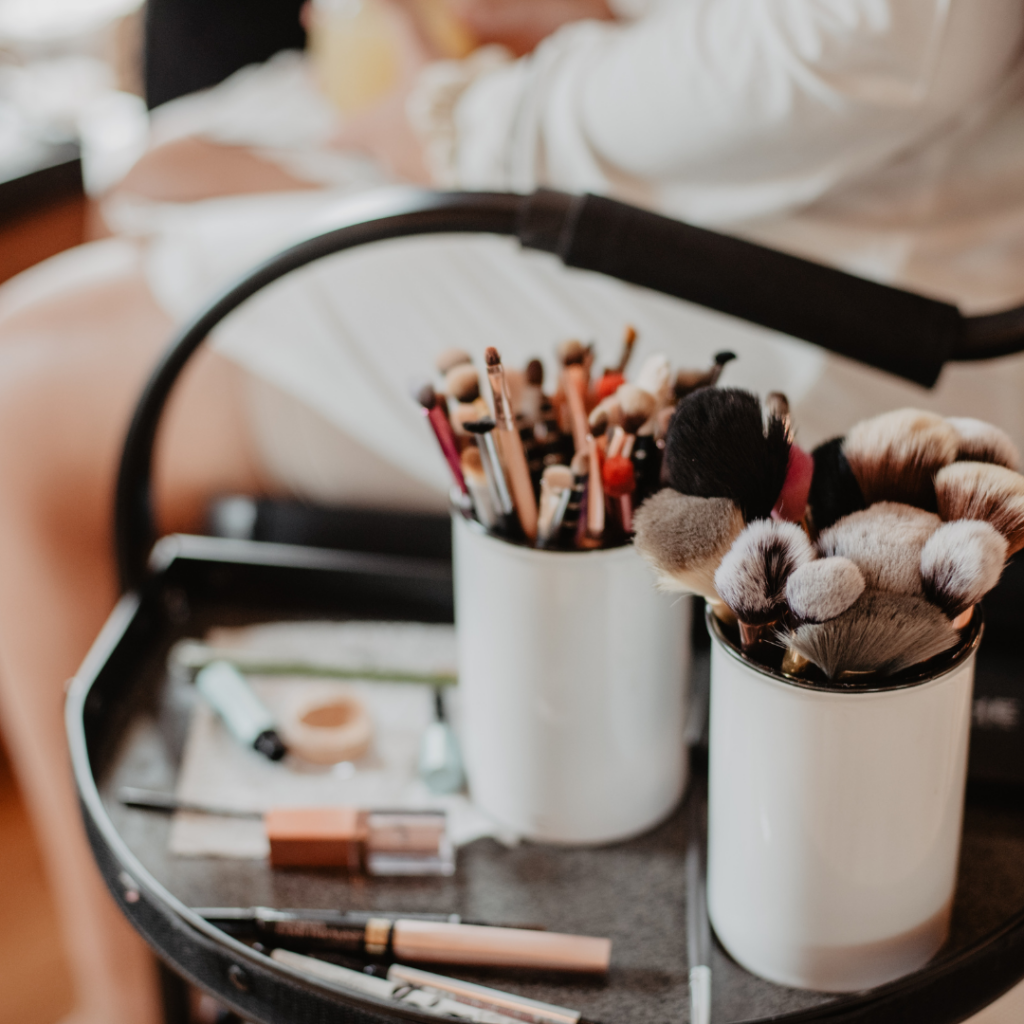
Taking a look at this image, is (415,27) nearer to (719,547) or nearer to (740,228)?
(740,228)

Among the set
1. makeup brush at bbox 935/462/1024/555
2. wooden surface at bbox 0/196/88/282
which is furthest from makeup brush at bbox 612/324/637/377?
wooden surface at bbox 0/196/88/282

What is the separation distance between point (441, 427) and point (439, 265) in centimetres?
27

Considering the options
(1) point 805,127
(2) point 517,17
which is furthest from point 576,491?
(2) point 517,17

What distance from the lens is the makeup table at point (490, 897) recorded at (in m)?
0.36

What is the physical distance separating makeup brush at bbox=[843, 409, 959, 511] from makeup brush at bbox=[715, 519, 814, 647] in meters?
0.05

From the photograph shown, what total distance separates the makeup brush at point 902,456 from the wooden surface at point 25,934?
83 cm

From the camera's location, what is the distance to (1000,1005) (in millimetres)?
397

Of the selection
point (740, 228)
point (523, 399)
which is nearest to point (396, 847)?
point (523, 399)

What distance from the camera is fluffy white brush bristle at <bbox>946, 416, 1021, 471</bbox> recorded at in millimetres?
341

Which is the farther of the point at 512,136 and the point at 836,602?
the point at 512,136

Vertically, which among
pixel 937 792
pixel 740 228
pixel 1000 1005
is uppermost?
pixel 740 228

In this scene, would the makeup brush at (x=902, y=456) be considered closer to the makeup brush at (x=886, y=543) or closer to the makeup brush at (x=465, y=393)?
the makeup brush at (x=886, y=543)

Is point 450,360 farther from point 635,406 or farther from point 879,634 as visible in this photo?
point 879,634

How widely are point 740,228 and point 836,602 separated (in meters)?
0.32
